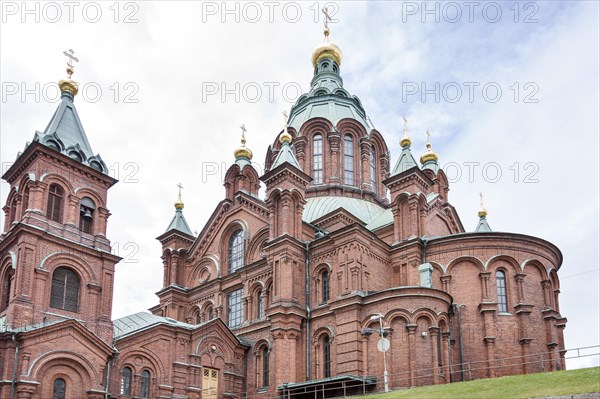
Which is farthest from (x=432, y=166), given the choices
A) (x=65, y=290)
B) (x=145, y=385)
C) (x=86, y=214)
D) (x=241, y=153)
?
(x=65, y=290)

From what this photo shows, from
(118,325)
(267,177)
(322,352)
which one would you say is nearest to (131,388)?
(118,325)

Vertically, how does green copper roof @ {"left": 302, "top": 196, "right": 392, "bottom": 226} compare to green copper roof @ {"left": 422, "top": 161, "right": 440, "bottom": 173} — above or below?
below

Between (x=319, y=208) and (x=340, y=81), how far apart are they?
48.8ft

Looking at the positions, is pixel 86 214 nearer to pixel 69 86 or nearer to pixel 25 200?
pixel 25 200

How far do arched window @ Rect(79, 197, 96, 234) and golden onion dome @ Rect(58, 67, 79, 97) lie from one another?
6.37 meters

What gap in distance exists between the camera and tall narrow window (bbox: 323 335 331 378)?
32344 millimetres

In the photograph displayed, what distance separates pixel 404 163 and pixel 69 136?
1824 centimetres

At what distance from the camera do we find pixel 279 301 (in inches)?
1318

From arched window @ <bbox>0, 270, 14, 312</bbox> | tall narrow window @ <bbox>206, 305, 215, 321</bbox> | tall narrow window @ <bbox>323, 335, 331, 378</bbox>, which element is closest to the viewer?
arched window @ <bbox>0, 270, 14, 312</bbox>

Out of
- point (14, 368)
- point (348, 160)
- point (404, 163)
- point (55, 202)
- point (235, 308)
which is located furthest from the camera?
point (348, 160)

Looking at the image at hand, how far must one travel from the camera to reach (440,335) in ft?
101

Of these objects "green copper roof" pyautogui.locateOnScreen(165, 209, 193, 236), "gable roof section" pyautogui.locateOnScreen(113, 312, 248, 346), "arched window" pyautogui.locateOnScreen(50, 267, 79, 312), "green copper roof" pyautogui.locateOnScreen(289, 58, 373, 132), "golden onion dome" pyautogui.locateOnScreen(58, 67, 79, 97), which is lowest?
"gable roof section" pyautogui.locateOnScreen(113, 312, 248, 346)

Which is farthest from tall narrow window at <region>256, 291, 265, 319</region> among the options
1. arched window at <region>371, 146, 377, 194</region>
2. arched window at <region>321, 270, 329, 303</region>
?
arched window at <region>371, 146, 377, 194</region>

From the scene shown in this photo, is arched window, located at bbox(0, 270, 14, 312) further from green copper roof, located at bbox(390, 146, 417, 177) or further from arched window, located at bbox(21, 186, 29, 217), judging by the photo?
green copper roof, located at bbox(390, 146, 417, 177)
